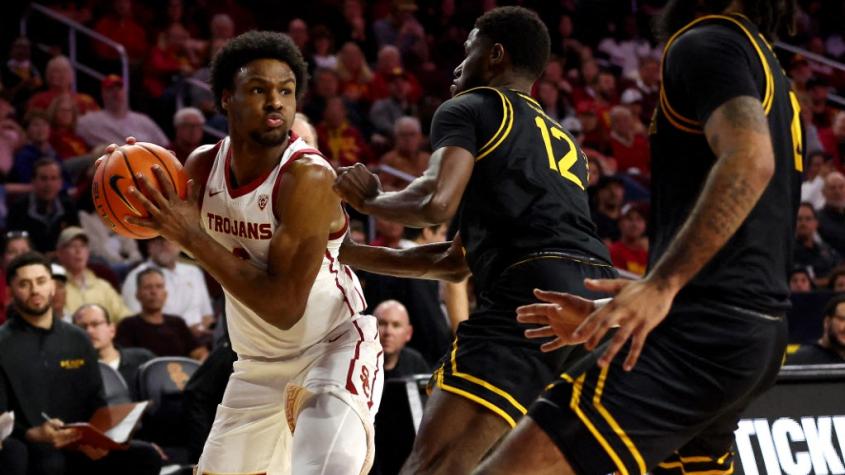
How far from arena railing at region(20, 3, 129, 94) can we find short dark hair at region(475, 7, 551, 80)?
8119 mm

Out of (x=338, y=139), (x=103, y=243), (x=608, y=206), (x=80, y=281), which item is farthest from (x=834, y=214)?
(x=80, y=281)

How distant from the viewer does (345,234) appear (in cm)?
444

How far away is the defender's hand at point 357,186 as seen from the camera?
365 cm

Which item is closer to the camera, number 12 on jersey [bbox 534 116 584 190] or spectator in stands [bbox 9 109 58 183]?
number 12 on jersey [bbox 534 116 584 190]

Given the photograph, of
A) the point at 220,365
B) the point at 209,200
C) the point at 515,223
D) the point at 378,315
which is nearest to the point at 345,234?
the point at 209,200

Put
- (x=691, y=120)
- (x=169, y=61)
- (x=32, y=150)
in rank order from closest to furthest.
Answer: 1. (x=691, y=120)
2. (x=32, y=150)
3. (x=169, y=61)

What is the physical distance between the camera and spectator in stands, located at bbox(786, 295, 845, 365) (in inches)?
291

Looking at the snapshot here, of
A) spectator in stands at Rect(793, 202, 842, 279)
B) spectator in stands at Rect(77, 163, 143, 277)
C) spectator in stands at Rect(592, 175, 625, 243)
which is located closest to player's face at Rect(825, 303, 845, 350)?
spectator in stands at Rect(793, 202, 842, 279)

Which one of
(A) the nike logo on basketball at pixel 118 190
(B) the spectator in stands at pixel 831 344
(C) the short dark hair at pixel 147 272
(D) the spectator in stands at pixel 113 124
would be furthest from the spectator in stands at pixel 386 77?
(A) the nike logo on basketball at pixel 118 190

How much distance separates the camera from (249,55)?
423cm

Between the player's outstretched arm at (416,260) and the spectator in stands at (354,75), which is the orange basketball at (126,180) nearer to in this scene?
the player's outstretched arm at (416,260)

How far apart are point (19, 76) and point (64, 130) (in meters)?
1.15

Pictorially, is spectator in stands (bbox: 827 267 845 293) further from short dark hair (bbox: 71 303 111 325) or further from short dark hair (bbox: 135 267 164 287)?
short dark hair (bbox: 71 303 111 325)

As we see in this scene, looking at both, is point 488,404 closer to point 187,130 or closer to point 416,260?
point 416,260
